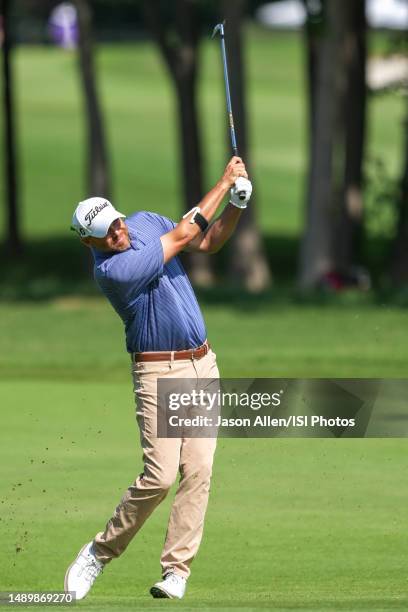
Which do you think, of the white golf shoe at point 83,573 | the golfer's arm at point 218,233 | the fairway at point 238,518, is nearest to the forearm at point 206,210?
the golfer's arm at point 218,233

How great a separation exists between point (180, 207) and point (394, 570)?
1433 inches

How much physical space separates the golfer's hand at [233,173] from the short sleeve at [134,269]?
62 centimetres

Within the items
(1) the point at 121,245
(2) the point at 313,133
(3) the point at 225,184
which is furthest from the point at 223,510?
(2) the point at 313,133

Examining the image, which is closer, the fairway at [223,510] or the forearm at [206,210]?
the forearm at [206,210]

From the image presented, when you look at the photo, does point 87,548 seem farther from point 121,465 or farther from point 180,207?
point 180,207

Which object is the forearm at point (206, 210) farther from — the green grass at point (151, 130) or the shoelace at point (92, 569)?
the green grass at point (151, 130)

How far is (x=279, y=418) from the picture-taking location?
354 inches

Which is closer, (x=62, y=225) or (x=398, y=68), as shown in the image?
(x=62, y=225)

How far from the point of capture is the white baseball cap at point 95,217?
780 centimetres

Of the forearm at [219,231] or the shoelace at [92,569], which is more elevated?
the forearm at [219,231]

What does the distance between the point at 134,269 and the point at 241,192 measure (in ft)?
2.53

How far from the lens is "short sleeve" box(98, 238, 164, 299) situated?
7789mm

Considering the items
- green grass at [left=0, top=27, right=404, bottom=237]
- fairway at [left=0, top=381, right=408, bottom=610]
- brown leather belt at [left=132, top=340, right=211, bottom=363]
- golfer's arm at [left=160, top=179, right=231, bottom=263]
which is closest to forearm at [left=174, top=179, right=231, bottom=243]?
golfer's arm at [left=160, top=179, right=231, bottom=263]

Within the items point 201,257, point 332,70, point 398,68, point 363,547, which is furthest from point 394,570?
point 398,68
